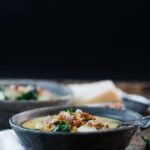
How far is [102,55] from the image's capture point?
425 cm

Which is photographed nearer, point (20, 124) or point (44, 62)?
point (20, 124)

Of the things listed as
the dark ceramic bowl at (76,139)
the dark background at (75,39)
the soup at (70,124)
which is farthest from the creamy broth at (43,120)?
the dark background at (75,39)

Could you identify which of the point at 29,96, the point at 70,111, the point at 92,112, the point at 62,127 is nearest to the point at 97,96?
the point at 29,96

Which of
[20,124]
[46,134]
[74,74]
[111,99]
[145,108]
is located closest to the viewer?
[46,134]

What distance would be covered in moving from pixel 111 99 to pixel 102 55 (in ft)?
5.87

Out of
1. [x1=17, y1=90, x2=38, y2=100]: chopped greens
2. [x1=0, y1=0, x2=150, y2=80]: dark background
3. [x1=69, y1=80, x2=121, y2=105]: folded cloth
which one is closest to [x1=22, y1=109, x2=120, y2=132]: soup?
[x1=17, y1=90, x2=38, y2=100]: chopped greens

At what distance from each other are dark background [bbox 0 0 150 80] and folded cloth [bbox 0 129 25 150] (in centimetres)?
231

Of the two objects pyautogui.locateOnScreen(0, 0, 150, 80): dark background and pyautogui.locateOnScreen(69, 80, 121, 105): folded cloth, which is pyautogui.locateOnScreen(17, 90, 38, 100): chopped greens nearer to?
pyautogui.locateOnScreen(69, 80, 121, 105): folded cloth

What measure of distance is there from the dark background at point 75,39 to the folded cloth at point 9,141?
7.58ft

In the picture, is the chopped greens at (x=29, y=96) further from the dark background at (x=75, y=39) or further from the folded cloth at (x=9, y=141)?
the dark background at (x=75, y=39)

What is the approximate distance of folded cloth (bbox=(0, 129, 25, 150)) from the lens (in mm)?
1733

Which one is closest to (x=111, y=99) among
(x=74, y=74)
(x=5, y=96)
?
(x=5, y=96)

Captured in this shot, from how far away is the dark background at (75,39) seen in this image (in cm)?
420

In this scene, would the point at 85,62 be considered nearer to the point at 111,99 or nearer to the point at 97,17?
the point at 97,17
